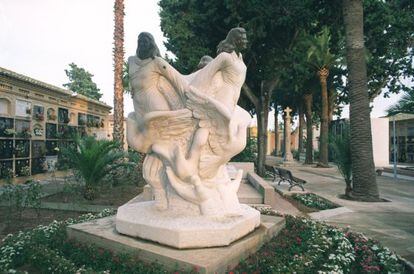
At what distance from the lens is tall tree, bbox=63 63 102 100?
4703cm

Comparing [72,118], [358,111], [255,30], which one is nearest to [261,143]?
[255,30]

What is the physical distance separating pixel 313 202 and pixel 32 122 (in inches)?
526

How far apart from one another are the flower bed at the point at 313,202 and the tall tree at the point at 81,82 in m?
41.9

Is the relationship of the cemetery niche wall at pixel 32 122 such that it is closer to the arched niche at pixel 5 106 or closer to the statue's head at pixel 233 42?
the arched niche at pixel 5 106

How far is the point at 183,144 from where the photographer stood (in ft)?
15.5

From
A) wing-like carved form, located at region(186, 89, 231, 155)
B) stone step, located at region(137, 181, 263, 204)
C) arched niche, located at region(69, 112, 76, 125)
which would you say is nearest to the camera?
wing-like carved form, located at region(186, 89, 231, 155)

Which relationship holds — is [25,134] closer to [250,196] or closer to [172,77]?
[250,196]

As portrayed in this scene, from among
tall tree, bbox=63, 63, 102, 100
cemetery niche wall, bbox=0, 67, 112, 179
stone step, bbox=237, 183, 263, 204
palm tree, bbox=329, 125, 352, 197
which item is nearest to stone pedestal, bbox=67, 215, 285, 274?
stone step, bbox=237, 183, 263, 204

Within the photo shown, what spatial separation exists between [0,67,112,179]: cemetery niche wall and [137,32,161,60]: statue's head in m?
8.92

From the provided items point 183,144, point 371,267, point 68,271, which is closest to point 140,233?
point 68,271

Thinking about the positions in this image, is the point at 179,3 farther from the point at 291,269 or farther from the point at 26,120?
the point at 291,269

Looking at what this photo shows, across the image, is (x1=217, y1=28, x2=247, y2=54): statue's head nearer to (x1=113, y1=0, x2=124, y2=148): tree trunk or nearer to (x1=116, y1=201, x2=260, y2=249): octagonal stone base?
(x1=116, y1=201, x2=260, y2=249): octagonal stone base

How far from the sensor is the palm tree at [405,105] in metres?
22.2

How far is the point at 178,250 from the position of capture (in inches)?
157
